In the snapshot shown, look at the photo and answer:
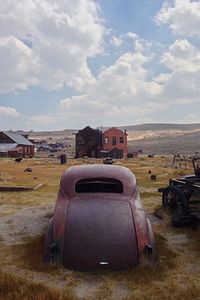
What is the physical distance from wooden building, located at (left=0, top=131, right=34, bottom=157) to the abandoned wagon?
2255 inches

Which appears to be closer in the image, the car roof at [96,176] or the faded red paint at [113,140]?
the car roof at [96,176]

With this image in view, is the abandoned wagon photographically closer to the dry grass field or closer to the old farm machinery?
the dry grass field

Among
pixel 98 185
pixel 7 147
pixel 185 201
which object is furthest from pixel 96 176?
pixel 7 147

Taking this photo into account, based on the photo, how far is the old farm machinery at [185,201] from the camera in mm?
10594

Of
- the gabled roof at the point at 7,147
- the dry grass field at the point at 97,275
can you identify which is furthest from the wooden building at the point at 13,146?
the dry grass field at the point at 97,275

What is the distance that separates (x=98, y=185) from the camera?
893 centimetres

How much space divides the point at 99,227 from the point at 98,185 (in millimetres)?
1729

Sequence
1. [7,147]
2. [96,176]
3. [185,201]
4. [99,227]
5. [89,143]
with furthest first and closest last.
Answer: [89,143] → [7,147] → [185,201] → [96,176] → [99,227]

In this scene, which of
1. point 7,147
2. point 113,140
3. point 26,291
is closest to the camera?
point 26,291

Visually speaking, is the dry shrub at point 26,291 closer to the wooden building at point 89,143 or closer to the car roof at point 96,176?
the car roof at point 96,176

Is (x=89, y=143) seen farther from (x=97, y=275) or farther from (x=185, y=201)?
(x=97, y=275)

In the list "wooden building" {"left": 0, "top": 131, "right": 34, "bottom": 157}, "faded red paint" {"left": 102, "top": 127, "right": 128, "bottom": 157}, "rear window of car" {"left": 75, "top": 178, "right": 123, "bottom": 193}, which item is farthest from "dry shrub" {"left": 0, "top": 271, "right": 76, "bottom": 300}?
"faded red paint" {"left": 102, "top": 127, "right": 128, "bottom": 157}

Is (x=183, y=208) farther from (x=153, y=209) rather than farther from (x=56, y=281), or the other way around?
(x=56, y=281)

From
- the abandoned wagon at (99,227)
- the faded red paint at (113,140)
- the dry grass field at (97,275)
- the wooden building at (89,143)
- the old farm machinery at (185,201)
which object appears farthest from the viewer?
the faded red paint at (113,140)
